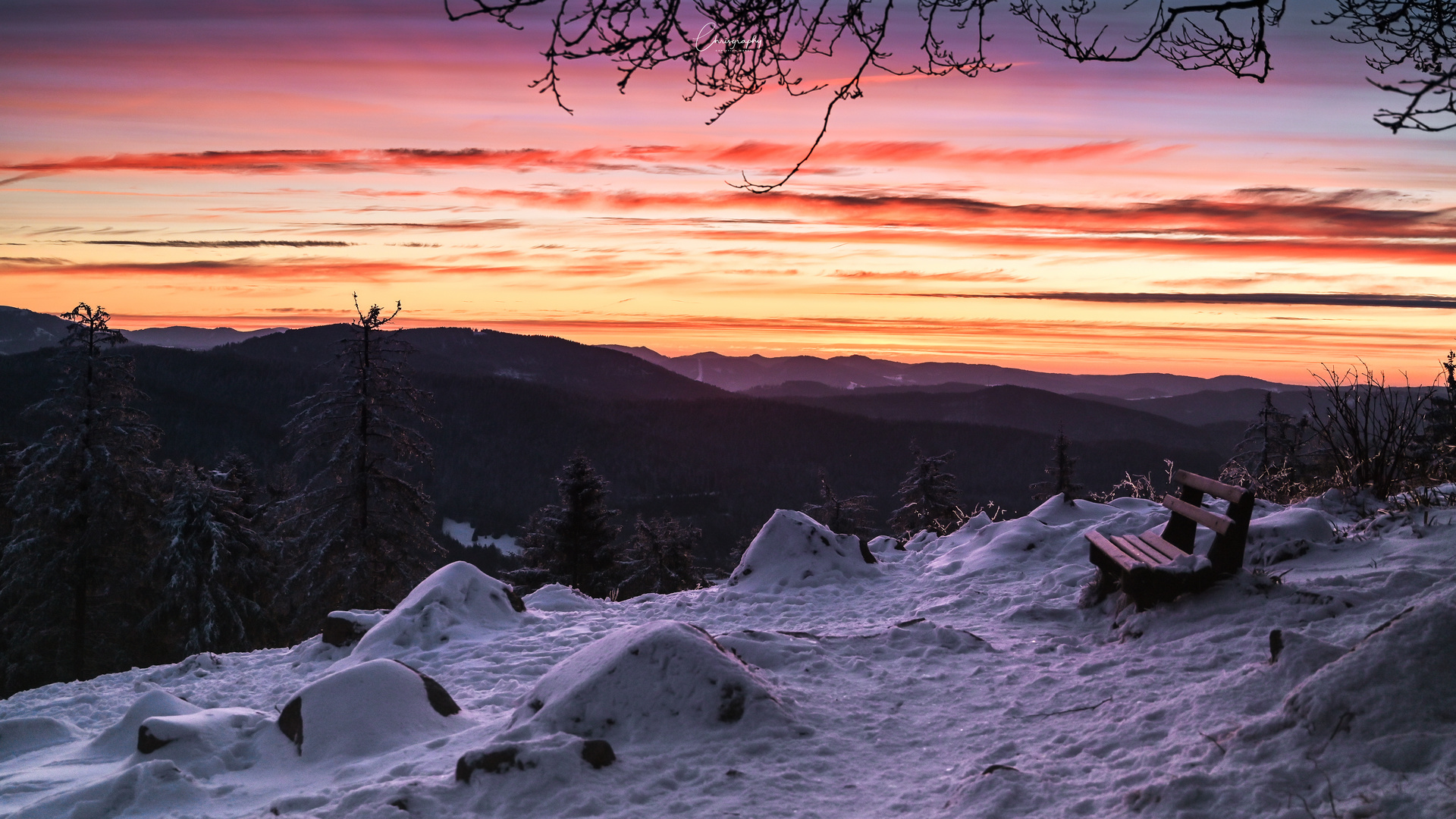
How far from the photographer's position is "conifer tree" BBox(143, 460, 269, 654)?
23156 mm

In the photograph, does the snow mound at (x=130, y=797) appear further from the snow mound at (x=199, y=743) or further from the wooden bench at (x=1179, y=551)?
the wooden bench at (x=1179, y=551)

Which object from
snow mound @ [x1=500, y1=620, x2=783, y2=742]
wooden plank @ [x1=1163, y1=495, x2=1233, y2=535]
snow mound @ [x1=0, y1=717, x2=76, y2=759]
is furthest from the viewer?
snow mound @ [x1=0, y1=717, x2=76, y2=759]

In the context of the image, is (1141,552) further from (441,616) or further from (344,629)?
(344,629)

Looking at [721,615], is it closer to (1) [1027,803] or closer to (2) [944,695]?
(2) [944,695]

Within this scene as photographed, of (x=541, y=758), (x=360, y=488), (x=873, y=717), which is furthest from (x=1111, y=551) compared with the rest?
(x=360, y=488)

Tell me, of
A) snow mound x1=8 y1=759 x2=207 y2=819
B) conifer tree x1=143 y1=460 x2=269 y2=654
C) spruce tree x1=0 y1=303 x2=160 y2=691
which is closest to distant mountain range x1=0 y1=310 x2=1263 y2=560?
conifer tree x1=143 y1=460 x2=269 y2=654

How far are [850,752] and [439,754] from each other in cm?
243

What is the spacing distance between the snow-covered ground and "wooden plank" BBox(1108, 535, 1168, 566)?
38cm

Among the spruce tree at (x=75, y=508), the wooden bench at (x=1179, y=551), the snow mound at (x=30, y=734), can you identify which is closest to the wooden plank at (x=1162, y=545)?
the wooden bench at (x=1179, y=551)

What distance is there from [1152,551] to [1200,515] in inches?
25.5

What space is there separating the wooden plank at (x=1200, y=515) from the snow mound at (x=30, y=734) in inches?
340

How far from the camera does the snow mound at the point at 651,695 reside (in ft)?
16.2

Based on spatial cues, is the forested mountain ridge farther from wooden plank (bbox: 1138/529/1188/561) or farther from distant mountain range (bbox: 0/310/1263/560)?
wooden plank (bbox: 1138/529/1188/561)

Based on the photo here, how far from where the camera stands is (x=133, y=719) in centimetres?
588
